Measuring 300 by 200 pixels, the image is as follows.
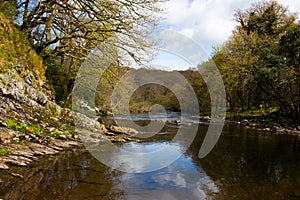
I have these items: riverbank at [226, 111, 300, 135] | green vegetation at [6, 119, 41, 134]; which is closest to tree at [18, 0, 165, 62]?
green vegetation at [6, 119, 41, 134]

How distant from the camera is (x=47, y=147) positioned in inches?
286

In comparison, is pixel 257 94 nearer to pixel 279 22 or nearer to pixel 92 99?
pixel 279 22

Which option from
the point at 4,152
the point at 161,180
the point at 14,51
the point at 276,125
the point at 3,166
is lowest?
the point at 161,180

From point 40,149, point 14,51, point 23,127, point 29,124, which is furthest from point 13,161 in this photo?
point 14,51

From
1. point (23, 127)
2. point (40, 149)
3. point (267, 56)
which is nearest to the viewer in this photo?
point (40, 149)

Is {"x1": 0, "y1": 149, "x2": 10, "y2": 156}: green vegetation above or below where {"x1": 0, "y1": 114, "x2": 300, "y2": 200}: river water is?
above

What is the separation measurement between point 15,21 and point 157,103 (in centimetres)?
3483

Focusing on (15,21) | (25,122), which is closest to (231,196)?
(25,122)

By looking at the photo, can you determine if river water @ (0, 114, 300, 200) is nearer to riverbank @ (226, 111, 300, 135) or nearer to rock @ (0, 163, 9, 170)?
rock @ (0, 163, 9, 170)

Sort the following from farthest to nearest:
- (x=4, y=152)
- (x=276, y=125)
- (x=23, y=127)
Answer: (x=276, y=125), (x=23, y=127), (x=4, y=152)

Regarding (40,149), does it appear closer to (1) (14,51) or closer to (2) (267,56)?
(1) (14,51)

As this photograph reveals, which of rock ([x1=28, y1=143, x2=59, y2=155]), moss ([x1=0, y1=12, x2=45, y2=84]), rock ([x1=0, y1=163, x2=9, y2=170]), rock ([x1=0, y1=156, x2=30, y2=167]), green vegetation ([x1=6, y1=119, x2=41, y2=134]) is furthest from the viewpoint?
moss ([x1=0, y1=12, x2=45, y2=84])

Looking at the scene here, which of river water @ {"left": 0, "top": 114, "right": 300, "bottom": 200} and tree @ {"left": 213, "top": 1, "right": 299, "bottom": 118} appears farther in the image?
tree @ {"left": 213, "top": 1, "right": 299, "bottom": 118}

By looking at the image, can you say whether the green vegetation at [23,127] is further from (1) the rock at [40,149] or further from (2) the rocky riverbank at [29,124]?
(1) the rock at [40,149]
